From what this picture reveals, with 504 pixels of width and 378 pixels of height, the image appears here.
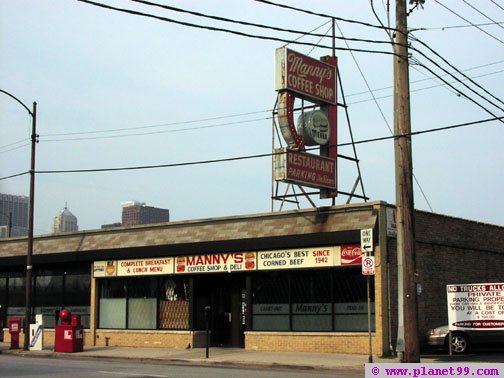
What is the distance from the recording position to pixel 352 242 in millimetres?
23422

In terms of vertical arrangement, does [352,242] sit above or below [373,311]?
above

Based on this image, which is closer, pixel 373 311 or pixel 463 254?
pixel 373 311

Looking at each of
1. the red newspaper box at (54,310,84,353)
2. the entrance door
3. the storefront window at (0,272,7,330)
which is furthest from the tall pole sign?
the storefront window at (0,272,7,330)

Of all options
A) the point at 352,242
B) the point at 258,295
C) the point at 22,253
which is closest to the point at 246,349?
the point at 258,295

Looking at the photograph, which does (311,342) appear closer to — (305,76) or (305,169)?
(305,169)

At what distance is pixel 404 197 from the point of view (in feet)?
60.7

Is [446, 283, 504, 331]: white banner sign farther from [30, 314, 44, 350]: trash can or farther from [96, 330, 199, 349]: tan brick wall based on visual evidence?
[30, 314, 44, 350]: trash can

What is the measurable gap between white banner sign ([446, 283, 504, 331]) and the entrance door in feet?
28.0

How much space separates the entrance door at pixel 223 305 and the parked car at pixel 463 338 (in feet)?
25.2

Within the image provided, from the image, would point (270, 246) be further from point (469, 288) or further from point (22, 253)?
point (22, 253)

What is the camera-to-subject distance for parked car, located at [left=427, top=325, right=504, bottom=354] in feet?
71.3

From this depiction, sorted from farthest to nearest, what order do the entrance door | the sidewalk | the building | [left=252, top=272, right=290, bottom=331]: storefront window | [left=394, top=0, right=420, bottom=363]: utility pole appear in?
the entrance door
[left=252, top=272, right=290, bottom=331]: storefront window
the building
the sidewalk
[left=394, top=0, right=420, bottom=363]: utility pole

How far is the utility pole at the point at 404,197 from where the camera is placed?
18.0 metres

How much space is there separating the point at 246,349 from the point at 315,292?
11.3ft
